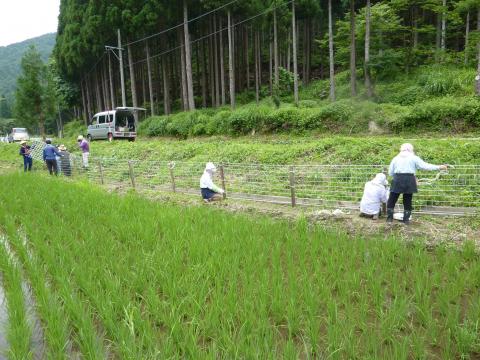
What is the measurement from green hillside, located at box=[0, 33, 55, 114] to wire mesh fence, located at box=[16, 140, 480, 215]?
3924 inches

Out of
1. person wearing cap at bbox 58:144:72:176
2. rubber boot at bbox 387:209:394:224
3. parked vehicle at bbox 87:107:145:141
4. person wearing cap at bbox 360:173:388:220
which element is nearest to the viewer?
rubber boot at bbox 387:209:394:224

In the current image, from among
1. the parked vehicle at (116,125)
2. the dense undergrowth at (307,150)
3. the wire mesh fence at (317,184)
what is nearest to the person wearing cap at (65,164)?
the dense undergrowth at (307,150)

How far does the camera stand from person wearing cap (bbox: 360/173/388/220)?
5332 millimetres

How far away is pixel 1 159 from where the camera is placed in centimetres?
2042

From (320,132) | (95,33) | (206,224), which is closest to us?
(206,224)

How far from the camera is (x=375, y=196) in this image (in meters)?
5.36

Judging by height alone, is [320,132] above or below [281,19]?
below

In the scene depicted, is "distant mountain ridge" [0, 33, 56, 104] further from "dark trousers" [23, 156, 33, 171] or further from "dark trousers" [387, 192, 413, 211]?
"dark trousers" [387, 192, 413, 211]

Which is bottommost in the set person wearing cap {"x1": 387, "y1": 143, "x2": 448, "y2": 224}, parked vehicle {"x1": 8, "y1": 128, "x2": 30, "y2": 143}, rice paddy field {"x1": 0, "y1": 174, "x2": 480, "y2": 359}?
rice paddy field {"x1": 0, "y1": 174, "x2": 480, "y2": 359}

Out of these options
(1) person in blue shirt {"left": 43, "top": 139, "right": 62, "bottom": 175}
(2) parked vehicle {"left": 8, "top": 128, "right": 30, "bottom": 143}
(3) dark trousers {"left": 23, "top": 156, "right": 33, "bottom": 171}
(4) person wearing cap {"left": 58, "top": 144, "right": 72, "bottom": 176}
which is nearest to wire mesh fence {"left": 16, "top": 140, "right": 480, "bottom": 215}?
(1) person in blue shirt {"left": 43, "top": 139, "right": 62, "bottom": 175}

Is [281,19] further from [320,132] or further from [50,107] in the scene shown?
[50,107]

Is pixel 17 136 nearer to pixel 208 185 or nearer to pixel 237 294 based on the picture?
pixel 208 185

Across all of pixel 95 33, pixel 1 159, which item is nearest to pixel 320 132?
pixel 95 33

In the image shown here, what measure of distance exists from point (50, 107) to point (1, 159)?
8068mm
